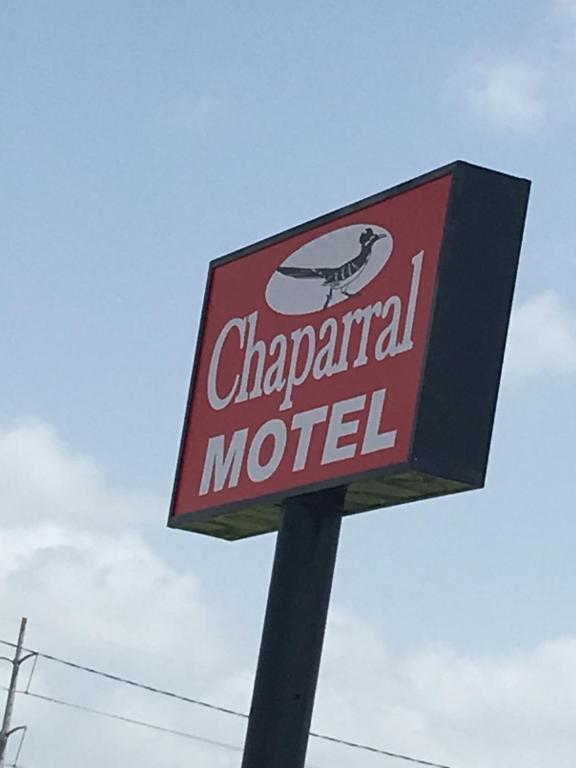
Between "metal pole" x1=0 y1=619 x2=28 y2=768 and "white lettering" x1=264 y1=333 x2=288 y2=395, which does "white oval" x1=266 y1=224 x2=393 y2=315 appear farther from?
"metal pole" x1=0 y1=619 x2=28 y2=768

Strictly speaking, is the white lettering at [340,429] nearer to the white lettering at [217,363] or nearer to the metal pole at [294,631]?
the metal pole at [294,631]

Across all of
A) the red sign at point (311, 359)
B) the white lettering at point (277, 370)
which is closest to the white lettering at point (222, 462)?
the red sign at point (311, 359)

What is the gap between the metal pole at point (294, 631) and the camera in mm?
11977

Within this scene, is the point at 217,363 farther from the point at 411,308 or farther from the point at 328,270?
the point at 411,308

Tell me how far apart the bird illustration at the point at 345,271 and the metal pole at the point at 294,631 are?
1323 mm

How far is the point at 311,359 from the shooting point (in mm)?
12594

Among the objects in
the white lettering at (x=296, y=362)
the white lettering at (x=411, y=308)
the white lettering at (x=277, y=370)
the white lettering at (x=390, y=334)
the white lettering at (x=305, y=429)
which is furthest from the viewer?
the white lettering at (x=277, y=370)

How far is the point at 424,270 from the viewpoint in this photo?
1187cm

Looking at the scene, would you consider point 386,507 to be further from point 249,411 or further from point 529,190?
point 529,190

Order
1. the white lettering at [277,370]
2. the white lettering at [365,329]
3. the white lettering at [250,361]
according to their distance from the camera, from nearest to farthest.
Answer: the white lettering at [365,329] → the white lettering at [277,370] → the white lettering at [250,361]

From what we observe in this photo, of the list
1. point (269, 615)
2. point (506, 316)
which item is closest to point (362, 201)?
point (506, 316)

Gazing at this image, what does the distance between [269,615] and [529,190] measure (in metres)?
3.02

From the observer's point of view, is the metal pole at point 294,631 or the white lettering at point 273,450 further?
the white lettering at point 273,450

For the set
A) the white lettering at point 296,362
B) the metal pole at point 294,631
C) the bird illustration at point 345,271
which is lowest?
the metal pole at point 294,631
